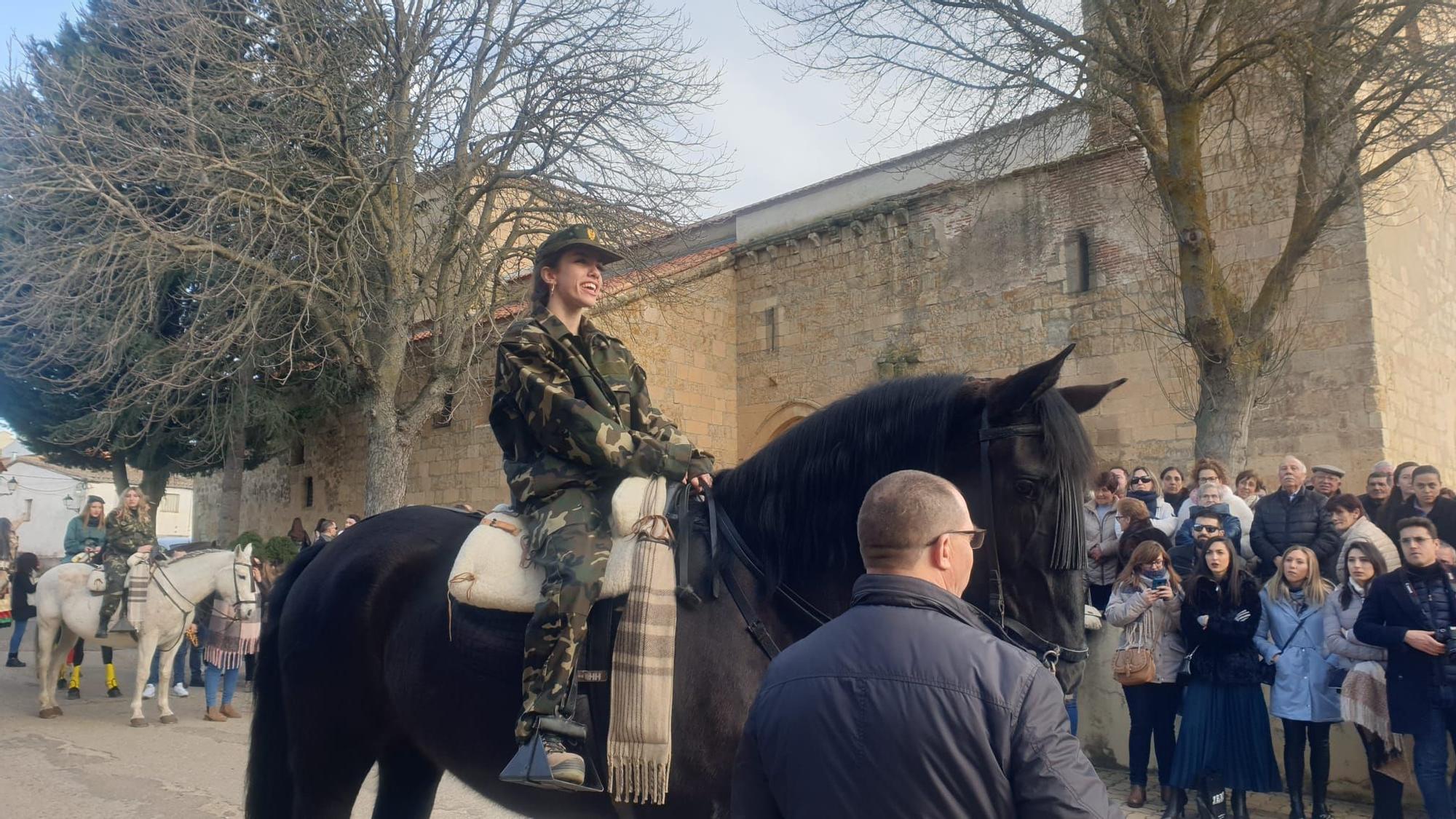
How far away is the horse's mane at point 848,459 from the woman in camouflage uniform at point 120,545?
10241 millimetres

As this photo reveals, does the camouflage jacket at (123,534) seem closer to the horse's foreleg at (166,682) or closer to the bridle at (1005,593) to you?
the horse's foreleg at (166,682)

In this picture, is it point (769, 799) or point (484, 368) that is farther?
point (484, 368)

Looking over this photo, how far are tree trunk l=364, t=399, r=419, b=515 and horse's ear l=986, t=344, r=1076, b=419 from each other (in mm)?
13742

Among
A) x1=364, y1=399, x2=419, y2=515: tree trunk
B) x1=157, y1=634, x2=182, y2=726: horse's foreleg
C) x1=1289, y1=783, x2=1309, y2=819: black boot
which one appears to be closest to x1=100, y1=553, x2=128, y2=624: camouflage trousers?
x1=157, y1=634, x2=182, y2=726: horse's foreleg

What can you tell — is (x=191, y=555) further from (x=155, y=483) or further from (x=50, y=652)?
(x=155, y=483)

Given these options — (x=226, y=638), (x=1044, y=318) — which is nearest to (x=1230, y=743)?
(x=226, y=638)

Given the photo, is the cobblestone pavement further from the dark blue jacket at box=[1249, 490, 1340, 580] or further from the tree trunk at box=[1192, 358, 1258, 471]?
the tree trunk at box=[1192, 358, 1258, 471]

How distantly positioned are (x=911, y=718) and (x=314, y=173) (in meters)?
14.9

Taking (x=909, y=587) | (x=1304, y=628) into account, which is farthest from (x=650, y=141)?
(x=909, y=587)

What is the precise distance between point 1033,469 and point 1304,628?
5184mm

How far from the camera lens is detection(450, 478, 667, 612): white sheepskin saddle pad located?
9.76ft

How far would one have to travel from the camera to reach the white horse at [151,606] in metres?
10.7

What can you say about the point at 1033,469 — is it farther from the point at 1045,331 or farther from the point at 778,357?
the point at 778,357

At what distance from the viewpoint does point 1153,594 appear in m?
7.02
